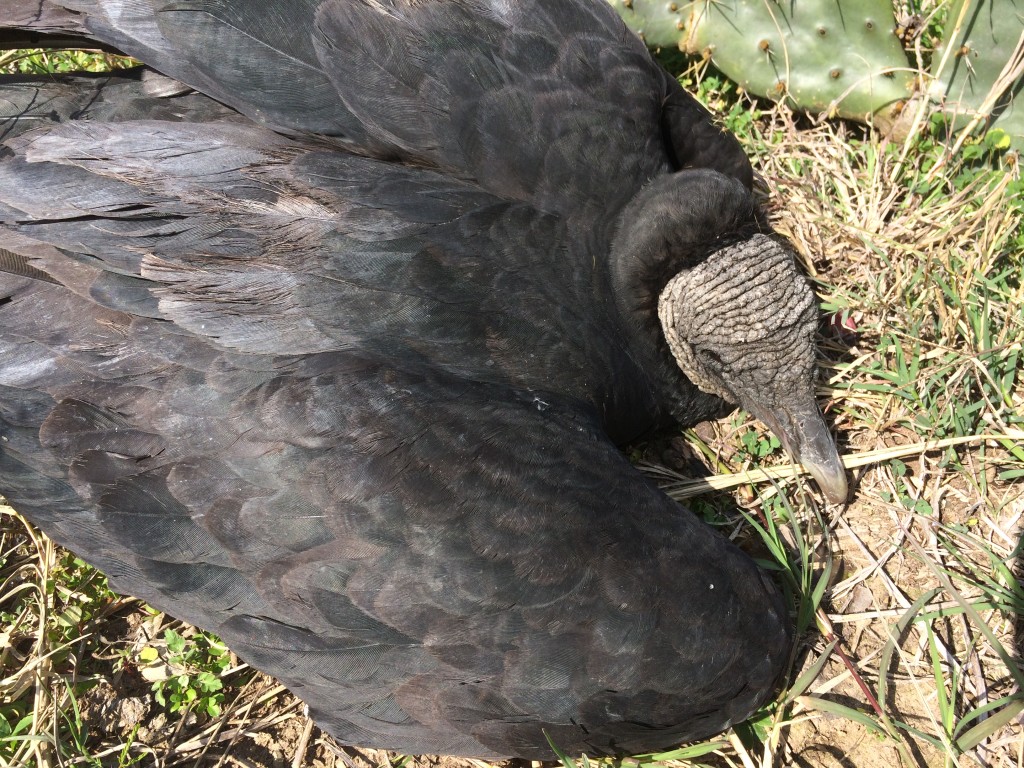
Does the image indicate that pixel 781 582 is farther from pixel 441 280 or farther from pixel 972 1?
pixel 972 1

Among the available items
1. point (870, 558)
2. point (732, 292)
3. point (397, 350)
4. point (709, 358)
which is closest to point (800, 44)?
point (732, 292)

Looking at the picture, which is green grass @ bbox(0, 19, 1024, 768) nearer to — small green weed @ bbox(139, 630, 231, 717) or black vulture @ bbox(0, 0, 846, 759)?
small green weed @ bbox(139, 630, 231, 717)

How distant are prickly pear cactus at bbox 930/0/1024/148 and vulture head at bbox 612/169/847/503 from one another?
1.30 m

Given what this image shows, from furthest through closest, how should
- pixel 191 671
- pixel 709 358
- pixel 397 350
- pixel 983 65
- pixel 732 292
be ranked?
pixel 983 65 → pixel 709 358 → pixel 732 292 → pixel 191 671 → pixel 397 350

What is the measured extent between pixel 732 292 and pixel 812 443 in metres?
0.56

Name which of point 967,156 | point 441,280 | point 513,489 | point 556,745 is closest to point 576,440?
point 513,489

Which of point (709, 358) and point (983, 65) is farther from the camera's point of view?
point (983, 65)

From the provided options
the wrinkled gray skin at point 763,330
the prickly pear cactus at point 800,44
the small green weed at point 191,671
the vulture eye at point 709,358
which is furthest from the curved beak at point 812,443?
the small green weed at point 191,671

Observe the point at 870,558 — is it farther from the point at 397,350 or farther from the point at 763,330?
the point at 397,350

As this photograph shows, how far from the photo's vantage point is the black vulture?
217cm

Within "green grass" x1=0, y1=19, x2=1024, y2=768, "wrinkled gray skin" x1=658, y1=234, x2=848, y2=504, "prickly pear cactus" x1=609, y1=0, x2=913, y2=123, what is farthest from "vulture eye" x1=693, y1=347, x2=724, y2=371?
"prickly pear cactus" x1=609, y1=0, x2=913, y2=123

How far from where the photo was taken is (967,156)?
366 centimetres

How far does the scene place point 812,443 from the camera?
9.54ft

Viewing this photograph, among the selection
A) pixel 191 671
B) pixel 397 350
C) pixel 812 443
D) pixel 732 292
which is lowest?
pixel 191 671
